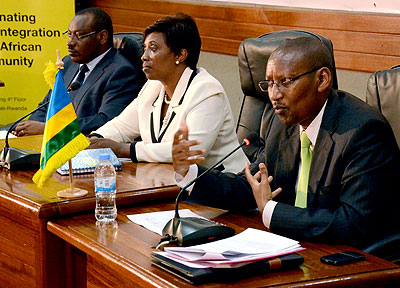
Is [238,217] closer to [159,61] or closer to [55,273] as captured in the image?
[55,273]

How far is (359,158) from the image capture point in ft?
6.70

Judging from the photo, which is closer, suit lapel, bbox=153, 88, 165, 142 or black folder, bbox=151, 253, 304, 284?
black folder, bbox=151, 253, 304, 284

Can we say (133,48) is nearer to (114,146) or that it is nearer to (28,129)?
(28,129)

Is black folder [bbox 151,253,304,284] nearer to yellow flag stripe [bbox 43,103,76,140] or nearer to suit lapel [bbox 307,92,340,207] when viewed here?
suit lapel [bbox 307,92,340,207]

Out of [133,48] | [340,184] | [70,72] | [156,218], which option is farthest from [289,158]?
[70,72]

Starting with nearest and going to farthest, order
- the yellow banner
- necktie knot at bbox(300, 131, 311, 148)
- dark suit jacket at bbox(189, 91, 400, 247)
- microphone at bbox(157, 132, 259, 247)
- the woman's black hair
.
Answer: microphone at bbox(157, 132, 259, 247), dark suit jacket at bbox(189, 91, 400, 247), necktie knot at bbox(300, 131, 311, 148), the woman's black hair, the yellow banner

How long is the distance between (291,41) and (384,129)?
0.37 metres

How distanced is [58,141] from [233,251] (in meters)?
0.85

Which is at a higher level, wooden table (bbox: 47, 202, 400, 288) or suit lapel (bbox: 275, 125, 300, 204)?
suit lapel (bbox: 275, 125, 300, 204)

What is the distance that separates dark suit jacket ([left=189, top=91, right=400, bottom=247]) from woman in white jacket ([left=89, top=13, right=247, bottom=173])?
626 millimetres

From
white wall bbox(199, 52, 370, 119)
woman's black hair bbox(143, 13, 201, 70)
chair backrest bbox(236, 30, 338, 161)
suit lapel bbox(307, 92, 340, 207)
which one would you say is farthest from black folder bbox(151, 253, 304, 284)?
white wall bbox(199, 52, 370, 119)

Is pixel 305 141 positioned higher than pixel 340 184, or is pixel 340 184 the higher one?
pixel 305 141

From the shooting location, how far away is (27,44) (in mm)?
5180

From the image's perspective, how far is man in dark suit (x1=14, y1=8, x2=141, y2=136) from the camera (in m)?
3.74
